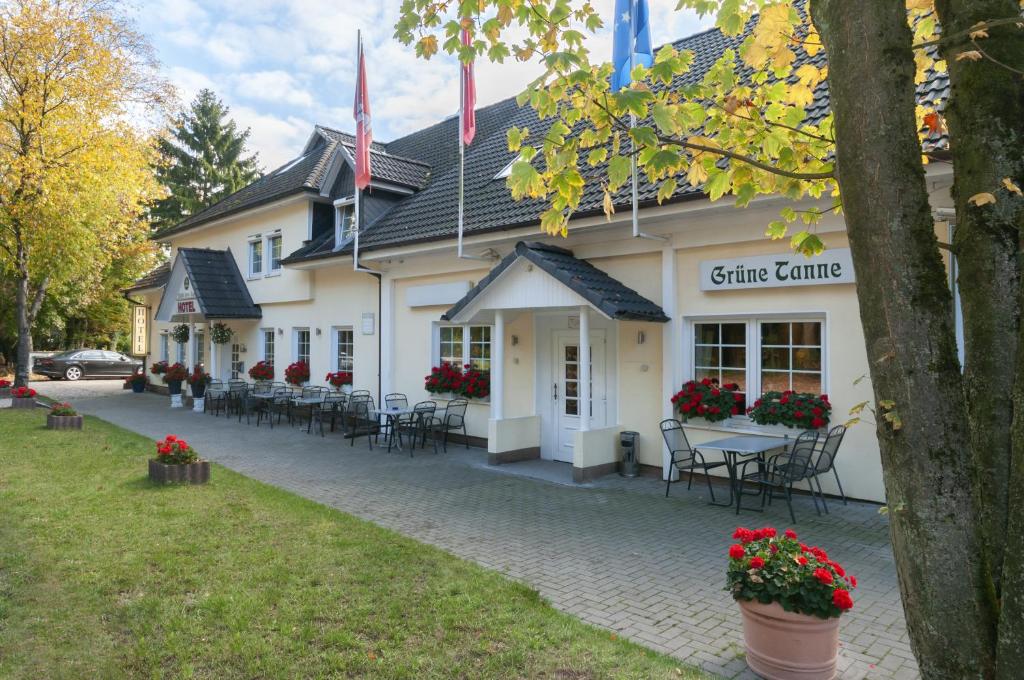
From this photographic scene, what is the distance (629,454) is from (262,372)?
40.1ft

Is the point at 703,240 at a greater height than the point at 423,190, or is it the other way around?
the point at 423,190

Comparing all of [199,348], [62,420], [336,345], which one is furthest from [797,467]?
[199,348]

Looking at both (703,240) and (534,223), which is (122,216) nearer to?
(534,223)

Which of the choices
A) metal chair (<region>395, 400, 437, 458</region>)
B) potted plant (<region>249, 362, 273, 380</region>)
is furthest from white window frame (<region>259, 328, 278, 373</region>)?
metal chair (<region>395, 400, 437, 458</region>)

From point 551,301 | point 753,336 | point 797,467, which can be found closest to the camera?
point 797,467

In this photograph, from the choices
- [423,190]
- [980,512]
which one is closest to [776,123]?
Result: [980,512]

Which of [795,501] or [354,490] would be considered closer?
[795,501]

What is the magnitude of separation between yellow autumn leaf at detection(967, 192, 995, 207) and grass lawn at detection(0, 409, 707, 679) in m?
2.92

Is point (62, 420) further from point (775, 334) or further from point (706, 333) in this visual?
point (775, 334)

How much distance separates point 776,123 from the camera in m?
3.98

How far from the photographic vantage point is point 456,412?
1267 centimetres

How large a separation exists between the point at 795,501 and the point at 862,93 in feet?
22.5

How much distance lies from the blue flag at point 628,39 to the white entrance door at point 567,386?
12.6ft

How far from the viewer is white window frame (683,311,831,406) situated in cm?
804
